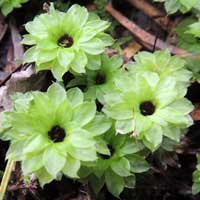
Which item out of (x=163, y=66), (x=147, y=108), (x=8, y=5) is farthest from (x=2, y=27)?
(x=147, y=108)

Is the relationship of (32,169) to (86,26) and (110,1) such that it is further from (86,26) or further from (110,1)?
(110,1)

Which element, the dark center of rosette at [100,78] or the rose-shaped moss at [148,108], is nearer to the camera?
the rose-shaped moss at [148,108]

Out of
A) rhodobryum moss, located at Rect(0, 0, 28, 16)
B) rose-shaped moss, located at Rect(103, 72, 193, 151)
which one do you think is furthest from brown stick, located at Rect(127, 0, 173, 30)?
rose-shaped moss, located at Rect(103, 72, 193, 151)

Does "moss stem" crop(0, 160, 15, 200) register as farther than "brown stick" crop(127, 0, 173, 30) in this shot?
No

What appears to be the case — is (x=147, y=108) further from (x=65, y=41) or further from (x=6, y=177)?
(x=6, y=177)

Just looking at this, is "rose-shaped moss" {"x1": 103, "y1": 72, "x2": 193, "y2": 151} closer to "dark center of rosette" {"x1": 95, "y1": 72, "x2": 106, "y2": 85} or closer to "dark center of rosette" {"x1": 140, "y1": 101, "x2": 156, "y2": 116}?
"dark center of rosette" {"x1": 140, "y1": 101, "x2": 156, "y2": 116}

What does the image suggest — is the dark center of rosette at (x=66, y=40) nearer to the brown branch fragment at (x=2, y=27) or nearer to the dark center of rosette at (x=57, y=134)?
the dark center of rosette at (x=57, y=134)

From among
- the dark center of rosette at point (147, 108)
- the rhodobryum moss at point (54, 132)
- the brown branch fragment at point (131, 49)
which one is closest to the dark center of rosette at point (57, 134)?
the rhodobryum moss at point (54, 132)
